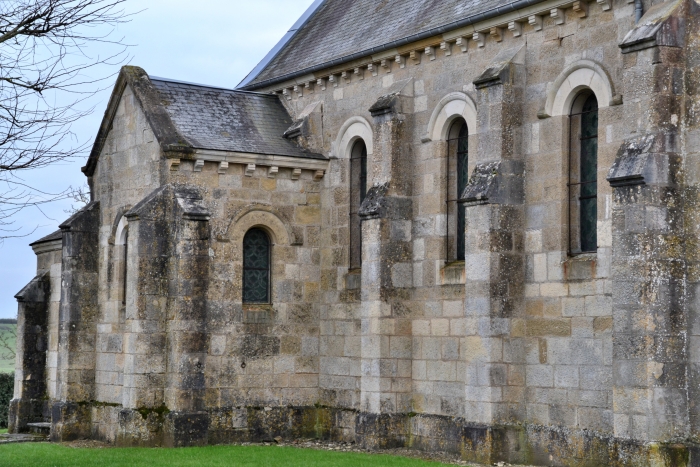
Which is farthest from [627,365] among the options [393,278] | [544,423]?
[393,278]

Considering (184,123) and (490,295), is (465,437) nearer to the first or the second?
(490,295)

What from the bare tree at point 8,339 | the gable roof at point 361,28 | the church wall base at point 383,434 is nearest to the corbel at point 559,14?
the gable roof at point 361,28

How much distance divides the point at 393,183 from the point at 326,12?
789cm

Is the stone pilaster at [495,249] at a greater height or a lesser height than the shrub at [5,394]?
greater

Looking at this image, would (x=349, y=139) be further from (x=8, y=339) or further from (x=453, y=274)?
(x=8, y=339)

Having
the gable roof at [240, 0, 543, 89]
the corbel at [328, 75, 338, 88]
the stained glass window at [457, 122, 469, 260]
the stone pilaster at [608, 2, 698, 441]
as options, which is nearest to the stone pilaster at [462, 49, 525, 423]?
the gable roof at [240, 0, 543, 89]

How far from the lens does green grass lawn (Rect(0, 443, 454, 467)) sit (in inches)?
765

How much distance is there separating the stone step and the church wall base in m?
2.14

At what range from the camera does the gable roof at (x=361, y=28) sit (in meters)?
21.1

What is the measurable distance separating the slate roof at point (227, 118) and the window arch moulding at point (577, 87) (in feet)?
22.4

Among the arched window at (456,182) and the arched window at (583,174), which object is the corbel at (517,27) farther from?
the arched window at (456,182)

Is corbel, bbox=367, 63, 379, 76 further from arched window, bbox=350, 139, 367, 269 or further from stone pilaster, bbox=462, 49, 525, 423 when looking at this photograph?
stone pilaster, bbox=462, 49, 525, 423

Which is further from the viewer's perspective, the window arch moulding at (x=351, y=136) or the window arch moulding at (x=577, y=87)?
the window arch moulding at (x=351, y=136)

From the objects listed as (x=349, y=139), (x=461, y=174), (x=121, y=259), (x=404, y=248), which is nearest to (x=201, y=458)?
(x=404, y=248)
